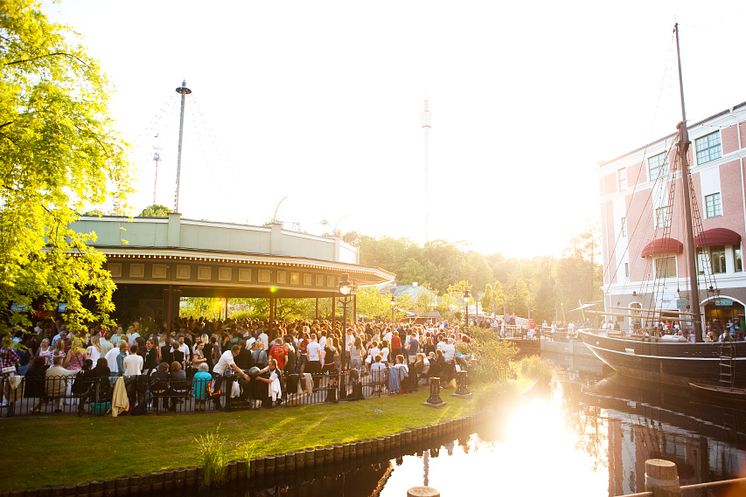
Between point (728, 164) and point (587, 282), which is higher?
point (728, 164)

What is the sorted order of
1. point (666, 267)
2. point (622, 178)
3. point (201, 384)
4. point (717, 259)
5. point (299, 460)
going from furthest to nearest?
point (622, 178)
point (666, 267)
point (717, 259)
point (201, 384)
point (299, 460)

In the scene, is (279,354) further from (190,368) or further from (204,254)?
(204,254)

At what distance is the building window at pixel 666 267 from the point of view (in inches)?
1296

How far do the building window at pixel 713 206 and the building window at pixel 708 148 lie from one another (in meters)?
2.50

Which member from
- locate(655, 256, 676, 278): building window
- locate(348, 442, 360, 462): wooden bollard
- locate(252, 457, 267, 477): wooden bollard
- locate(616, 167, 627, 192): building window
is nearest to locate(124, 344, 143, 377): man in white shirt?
locate(252, 457, 267, 477): wooden bollard

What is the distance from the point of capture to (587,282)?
169 ft

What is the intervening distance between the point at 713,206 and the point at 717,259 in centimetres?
357

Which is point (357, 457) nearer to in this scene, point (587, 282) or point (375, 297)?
point (375, 297)

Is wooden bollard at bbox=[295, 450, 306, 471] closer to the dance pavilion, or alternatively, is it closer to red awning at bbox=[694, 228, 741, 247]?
the dance pavilion

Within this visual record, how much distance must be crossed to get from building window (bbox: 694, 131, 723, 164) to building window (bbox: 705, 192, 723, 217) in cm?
250

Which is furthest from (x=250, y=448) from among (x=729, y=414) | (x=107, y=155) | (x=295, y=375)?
(x=729, y=414)

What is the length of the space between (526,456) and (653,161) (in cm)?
3128

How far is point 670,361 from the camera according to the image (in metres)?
21.4

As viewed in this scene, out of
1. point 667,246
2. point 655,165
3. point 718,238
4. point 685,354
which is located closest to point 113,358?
point 685,354
